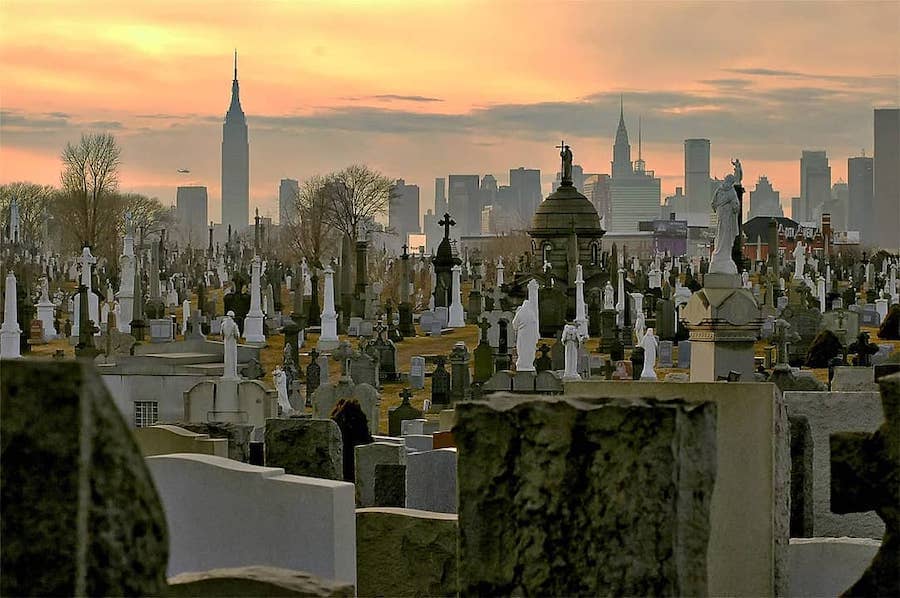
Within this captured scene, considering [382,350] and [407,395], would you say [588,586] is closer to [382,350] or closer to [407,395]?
[407,395]

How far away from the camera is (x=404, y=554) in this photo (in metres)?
6.59

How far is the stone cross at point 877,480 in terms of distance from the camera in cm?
341

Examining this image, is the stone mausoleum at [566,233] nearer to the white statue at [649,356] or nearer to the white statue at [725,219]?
the white statue at [649,356]

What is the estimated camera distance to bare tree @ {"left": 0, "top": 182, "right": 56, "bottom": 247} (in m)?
75.1

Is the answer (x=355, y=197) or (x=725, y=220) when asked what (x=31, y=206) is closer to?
(x=355, y=197)

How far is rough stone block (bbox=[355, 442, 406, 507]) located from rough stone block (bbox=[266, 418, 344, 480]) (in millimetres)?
1082

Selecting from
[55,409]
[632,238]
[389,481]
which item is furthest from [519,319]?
[632,238]

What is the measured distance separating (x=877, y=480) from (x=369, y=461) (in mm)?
6535

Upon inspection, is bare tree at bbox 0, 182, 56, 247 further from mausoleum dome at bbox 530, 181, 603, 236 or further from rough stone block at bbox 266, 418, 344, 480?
rough stone block at bbox 266, 418, 344, 480

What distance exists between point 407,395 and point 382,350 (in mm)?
7783

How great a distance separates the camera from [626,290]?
3875cm

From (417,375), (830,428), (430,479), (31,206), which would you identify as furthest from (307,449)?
(31,206)

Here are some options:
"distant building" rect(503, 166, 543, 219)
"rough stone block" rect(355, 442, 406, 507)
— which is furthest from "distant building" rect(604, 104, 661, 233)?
"rough stone block" rect(355, 442, 406, 507)

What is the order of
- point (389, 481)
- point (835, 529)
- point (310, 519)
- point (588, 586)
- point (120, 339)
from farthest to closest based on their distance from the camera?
point (120, 339) → point (389, 481) → point (835, 529) → point (310, 519) → point (588, 586)
